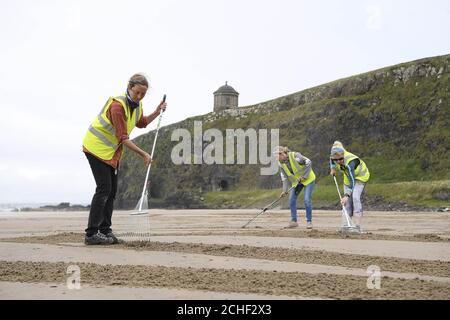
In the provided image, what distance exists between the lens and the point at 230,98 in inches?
3939

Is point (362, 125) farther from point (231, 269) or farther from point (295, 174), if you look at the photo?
point (231, 269)

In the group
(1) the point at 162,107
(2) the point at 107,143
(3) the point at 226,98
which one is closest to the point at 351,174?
(1) the point at 162,107

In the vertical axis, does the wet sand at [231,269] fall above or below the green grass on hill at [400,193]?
below

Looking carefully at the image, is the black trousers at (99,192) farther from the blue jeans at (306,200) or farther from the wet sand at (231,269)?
the blue jeans at (306,200)

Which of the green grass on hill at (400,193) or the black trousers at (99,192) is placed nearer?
the black trousers at (99,192)

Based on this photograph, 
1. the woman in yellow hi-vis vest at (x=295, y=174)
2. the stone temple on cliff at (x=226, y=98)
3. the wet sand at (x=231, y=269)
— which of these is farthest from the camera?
the stone temple on cliff at (x=226, y=98)

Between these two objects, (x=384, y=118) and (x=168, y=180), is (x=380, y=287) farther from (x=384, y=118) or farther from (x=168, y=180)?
(x=168, y=180)

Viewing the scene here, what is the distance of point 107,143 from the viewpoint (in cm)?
771

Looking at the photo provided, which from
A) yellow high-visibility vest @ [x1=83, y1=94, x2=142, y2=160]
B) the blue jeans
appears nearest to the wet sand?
yellow high-visibility vest @ [x1=83, y1=94, x2=142, y2=160]
